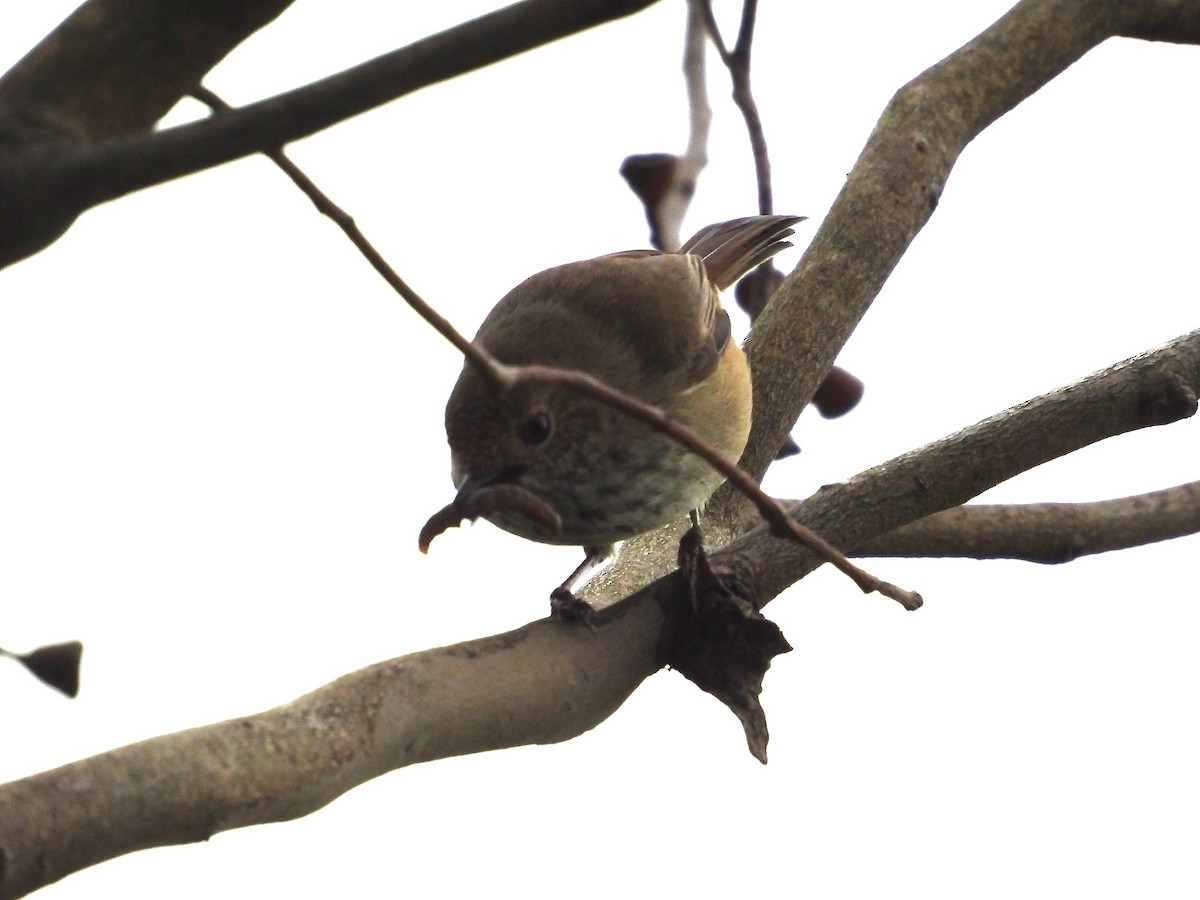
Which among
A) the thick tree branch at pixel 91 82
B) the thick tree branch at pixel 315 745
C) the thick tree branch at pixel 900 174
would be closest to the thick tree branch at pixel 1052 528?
the thick tree branch at pixel 900 174

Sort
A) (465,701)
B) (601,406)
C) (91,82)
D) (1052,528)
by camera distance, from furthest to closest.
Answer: (1052,528)
(601,406)
(465,701)
(91,82)

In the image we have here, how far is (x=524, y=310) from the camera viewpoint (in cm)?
388

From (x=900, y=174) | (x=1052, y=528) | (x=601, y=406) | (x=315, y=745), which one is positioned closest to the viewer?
(x=315, y=745)

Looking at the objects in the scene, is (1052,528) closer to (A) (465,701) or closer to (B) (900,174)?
(B) (900,174)

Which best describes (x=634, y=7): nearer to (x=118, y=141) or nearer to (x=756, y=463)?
(x=118, y=141)

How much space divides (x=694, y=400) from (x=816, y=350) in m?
0.41

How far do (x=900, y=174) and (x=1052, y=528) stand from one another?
110 centimetres

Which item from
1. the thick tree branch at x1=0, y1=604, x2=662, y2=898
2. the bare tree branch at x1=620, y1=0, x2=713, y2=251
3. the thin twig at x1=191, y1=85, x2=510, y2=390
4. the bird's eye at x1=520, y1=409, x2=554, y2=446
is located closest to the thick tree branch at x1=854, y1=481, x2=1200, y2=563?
the bird's eye at x1=520, y1=409, x2=554, y2=446

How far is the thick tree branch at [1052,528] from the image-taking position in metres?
3.81

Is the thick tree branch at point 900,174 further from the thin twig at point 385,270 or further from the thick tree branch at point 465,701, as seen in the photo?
the thin twig at point 385,270

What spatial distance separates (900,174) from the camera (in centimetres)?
404

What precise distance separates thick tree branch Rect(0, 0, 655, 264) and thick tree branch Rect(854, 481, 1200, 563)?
101 inches

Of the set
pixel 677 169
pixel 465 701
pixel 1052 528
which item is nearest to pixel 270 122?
pixel 465 701

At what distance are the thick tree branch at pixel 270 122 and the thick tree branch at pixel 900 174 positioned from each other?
2.63 metres
